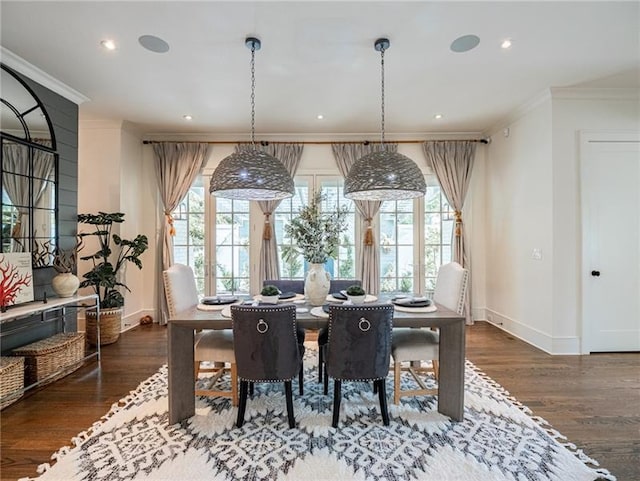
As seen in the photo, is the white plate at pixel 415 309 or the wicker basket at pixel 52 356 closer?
the white plate at pixel 415 309

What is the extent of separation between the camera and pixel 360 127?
4.70m

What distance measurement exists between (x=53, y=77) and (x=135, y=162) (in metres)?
1.67

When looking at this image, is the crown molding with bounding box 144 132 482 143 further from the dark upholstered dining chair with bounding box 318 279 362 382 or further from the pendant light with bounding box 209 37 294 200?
the pendant light with bounding box 209 37 294 200

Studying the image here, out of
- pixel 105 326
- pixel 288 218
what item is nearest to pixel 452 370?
pixel 288 218

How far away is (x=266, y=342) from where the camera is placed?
6.95ft

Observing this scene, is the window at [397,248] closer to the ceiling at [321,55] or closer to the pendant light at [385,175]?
the ceiling at [321,55]

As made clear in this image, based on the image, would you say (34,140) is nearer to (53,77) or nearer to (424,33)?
(53,77)

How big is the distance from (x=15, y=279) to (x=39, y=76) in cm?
204

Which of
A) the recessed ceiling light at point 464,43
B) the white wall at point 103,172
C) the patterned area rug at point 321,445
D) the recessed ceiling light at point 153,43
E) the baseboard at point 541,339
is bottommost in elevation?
the patterned area rug at point 321,445

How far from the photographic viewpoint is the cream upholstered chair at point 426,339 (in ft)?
8.18

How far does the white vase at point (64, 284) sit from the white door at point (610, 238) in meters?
5.60

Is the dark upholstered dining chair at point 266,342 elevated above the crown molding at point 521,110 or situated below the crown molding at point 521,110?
below

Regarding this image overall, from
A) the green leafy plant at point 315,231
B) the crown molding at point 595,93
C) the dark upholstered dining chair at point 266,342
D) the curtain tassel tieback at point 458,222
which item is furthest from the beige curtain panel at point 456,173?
the dark upholstered dining chair at point 266,342

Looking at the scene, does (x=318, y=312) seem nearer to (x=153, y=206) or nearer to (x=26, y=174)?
(x=26, y=174)
